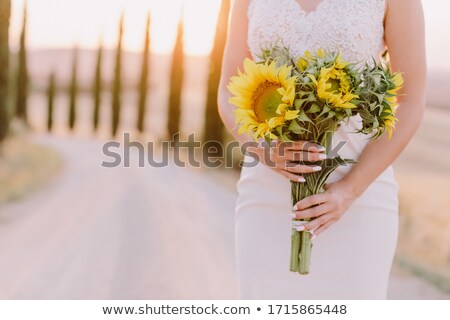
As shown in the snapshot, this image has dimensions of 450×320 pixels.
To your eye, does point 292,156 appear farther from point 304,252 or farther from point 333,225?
point 333,225

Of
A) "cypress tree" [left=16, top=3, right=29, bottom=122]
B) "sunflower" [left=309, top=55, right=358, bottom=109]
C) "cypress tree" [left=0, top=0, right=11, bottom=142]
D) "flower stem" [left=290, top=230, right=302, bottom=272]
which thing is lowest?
"cypress tree" [left=16, top=3, right=29, bottom=122]

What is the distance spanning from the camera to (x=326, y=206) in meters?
2.55

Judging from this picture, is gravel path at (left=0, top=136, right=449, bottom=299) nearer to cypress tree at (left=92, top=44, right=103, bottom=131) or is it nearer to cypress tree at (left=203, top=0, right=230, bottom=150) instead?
cypress tree at (left=203, top=0, right=230, bottom=150)

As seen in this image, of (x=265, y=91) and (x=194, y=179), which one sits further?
(x=194, y=179)

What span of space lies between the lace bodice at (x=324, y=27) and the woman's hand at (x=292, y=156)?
387mm

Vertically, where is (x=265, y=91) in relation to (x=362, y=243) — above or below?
above

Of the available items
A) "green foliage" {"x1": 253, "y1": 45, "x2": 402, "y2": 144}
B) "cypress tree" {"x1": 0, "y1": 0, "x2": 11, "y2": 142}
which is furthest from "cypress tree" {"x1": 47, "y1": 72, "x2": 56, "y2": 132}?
"green foliage" {"x1": 253, "y1": 45, "x2": 402, "y2": 144}

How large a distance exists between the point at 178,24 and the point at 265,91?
87.7 feet

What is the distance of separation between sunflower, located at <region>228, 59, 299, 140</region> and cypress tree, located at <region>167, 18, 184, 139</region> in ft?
87.3

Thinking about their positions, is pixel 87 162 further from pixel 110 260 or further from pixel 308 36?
pixel 308 36

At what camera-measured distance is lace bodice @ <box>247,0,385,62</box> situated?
2717mm

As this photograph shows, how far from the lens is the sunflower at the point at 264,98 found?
2340 mm

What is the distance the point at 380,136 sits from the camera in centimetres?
261
